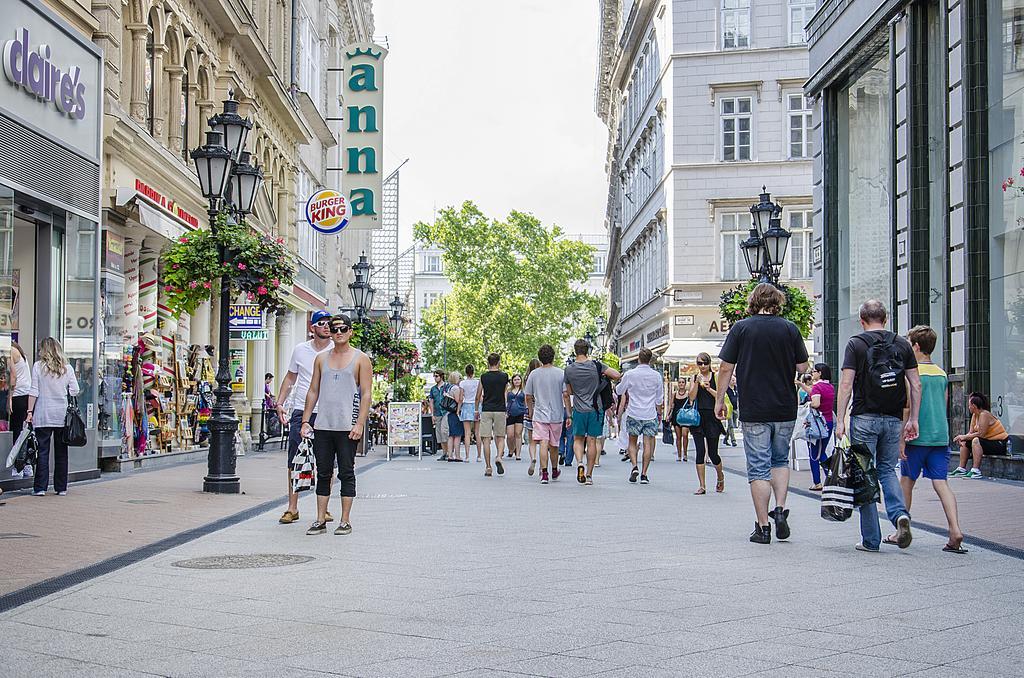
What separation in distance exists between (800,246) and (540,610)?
133 feet

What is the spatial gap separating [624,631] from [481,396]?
1676 cm

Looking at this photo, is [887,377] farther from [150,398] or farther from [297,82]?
[297,82]

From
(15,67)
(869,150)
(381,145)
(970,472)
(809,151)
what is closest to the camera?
(15,67)

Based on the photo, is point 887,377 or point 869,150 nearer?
point 887,377

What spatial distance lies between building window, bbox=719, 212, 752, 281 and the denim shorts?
121 ft

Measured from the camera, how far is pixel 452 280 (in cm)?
8819

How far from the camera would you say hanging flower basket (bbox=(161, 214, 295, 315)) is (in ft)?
52.9

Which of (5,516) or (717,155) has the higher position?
(717,155)

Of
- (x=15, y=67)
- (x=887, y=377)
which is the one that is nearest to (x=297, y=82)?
(x=15, y=67)

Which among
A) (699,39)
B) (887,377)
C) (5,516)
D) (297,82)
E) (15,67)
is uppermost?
(699,39)

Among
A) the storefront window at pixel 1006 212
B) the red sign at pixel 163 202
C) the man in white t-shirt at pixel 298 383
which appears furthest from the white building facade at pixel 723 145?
the man in white t-shirt at pixel 298 383

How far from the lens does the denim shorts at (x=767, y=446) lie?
32.1ft

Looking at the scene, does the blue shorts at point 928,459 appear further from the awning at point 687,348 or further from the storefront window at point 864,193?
the awning at point 687,348

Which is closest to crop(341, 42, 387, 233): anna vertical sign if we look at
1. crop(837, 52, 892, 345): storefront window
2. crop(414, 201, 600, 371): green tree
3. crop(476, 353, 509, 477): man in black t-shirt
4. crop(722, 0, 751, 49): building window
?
crop(722, 0, 751, 49): building window
